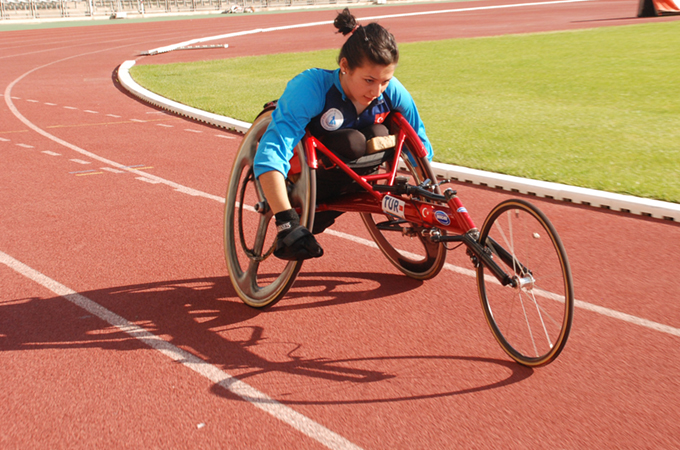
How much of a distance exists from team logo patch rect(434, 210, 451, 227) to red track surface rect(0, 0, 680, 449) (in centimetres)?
70

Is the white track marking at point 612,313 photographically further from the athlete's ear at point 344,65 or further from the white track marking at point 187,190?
the athlete's ear at point 344,65

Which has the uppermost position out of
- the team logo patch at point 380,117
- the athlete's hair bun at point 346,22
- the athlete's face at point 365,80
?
the athlete's hair bun at point 346,22

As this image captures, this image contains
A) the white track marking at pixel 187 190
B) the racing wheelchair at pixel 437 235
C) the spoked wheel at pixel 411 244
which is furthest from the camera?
the spoked wheel at pixel 411 244

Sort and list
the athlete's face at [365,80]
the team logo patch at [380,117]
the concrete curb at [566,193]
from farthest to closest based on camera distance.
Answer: the concrete curb at [566,193]
the team logo patch at [380,117]
the athlete's face at [365,80]

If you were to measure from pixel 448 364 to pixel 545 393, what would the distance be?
0.53m

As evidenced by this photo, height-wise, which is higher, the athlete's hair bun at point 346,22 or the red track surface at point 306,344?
the athlete's hair bun at point 346,22

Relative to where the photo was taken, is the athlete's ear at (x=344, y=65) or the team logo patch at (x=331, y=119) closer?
the athlete's ear at (x=344, y=65)

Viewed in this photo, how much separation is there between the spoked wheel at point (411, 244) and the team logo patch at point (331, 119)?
585 mm

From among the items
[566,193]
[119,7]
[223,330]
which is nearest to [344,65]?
[223,330]

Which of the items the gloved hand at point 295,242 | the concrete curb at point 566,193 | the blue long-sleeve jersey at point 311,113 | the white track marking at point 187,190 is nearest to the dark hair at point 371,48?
the blue long-sleeve jersey at point 311,113

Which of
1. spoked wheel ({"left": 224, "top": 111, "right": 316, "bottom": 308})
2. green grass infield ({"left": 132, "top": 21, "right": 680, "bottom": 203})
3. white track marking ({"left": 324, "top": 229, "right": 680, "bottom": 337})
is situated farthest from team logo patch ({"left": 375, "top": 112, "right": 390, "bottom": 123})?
green grass infield ({"left": 132, "top": 21, "right": 680, "bottom": 203})

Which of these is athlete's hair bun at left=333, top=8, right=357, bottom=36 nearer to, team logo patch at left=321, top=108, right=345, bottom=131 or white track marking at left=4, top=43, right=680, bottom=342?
team logo patch at left=321, top=108, right=345, bottom=131

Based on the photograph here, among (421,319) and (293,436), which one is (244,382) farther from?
(421,319)

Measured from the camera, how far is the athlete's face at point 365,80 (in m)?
3.87
